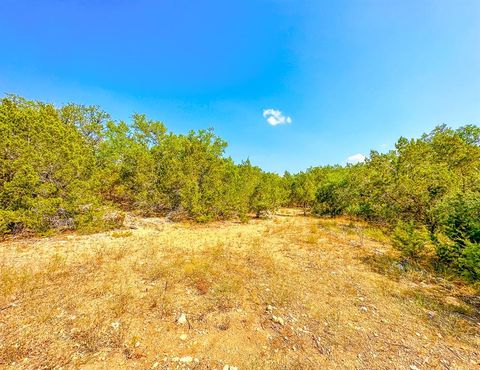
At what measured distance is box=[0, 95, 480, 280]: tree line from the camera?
753cm

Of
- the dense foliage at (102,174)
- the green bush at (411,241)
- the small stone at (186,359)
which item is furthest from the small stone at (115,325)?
the green bush at (411,241)

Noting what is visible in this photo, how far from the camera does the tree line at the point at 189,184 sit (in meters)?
7.53

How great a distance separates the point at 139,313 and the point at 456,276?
28.9ft

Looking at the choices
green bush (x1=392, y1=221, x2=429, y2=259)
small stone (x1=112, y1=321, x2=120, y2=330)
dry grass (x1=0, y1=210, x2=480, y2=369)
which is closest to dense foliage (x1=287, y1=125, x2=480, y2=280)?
green bush (x1=392, y1=221, x2=429, y2=259)

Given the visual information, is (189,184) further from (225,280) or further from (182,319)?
(182,319)

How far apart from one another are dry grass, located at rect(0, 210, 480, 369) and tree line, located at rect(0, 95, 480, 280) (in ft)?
5.49

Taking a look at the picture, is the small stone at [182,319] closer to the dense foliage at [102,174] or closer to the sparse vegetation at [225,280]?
the sparse vegetation at [225,280]

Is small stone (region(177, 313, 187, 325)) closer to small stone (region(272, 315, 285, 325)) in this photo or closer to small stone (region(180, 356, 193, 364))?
small stone (region(180, 356, 193, 364))

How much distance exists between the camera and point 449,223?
6.51 metres

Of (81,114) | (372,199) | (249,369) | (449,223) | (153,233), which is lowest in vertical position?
(249,369)

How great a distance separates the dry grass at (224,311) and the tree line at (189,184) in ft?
5.49

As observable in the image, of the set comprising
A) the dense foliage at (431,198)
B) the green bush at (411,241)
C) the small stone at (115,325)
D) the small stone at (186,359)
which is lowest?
the small stone at (186,359)

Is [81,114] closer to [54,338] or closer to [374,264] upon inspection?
[54,338]

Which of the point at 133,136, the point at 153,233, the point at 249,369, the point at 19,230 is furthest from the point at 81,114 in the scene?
the point at 249,369
